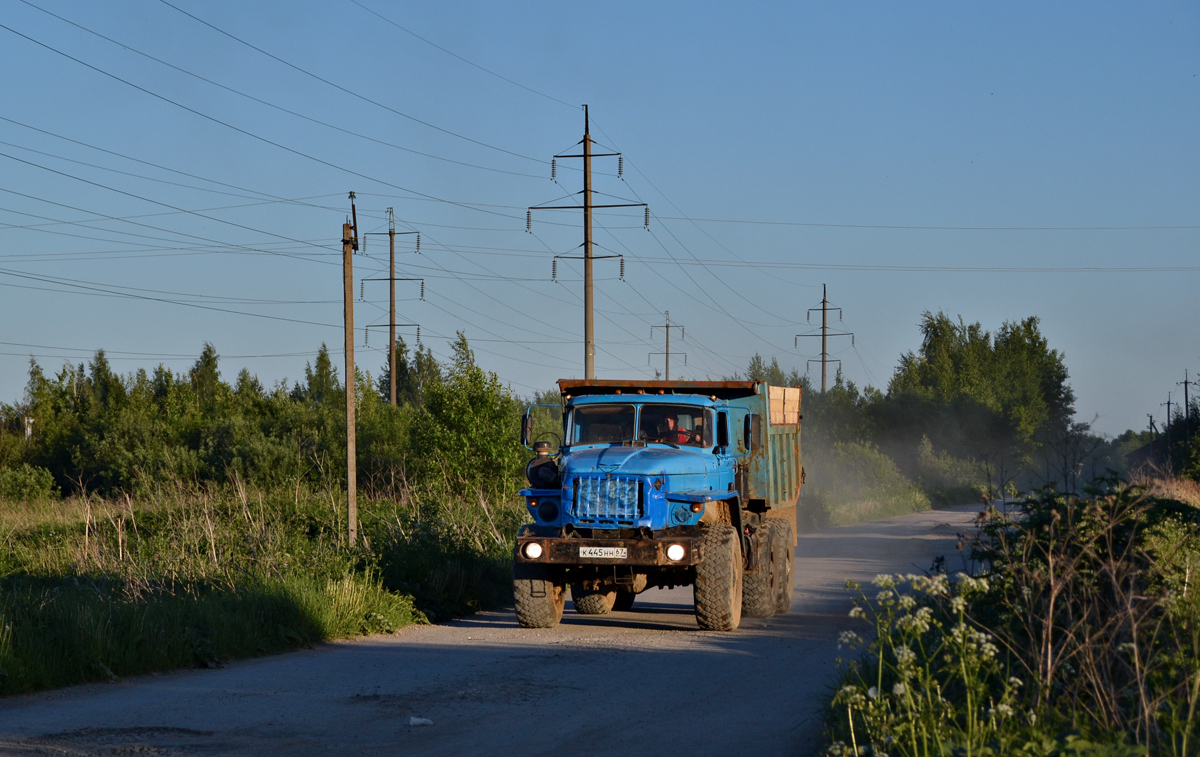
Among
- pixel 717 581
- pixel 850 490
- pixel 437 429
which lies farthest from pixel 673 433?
pixel 850 490

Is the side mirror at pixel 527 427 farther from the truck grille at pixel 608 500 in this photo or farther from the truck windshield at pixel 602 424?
the truck grille at pixel 608 500

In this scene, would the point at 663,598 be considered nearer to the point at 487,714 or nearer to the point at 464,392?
the point at 487,714

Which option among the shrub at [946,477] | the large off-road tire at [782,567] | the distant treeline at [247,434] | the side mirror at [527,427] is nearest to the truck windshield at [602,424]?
the side mirror at [527,427]

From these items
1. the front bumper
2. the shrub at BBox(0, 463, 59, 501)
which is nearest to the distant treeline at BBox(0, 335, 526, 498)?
the shrub at BBox(0, 463, 59, 501)

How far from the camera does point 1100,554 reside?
24.1ft

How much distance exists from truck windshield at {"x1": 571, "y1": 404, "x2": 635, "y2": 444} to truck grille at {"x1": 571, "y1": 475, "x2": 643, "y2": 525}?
1336mm

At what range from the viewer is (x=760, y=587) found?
44.2 ft

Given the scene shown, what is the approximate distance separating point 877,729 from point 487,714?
363 cm

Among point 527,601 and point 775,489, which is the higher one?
point 775,489

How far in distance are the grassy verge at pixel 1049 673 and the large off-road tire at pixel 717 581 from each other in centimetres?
430

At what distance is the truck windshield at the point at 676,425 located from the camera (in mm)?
13094

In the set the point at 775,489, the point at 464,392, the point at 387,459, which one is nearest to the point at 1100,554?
the point at 775,489

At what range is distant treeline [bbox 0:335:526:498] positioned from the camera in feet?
94.9

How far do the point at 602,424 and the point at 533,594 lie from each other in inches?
90.9
